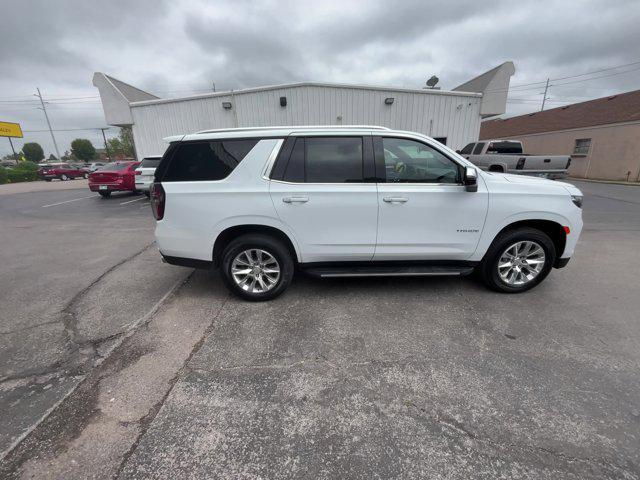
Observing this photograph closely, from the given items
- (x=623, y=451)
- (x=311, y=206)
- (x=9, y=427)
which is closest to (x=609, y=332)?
(x=623, y=451)

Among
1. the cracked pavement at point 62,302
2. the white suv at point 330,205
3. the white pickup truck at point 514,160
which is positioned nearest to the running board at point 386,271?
the white suv at point 330,205

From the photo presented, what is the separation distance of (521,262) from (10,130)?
5606cm

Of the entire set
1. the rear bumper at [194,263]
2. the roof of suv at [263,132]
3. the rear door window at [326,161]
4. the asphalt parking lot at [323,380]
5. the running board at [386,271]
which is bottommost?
the asphalt parking lot at [323,380]

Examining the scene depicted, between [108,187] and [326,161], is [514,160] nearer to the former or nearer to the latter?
[326,161]

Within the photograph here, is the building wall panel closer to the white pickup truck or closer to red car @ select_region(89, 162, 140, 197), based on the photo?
the white pickup truck

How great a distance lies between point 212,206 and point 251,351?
1.61 m

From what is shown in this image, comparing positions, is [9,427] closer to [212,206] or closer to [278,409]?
[278,409]

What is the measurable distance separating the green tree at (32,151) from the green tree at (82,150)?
1384 centimetres

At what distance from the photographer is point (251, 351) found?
2807 mm

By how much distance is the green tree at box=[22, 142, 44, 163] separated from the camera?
8638 cm

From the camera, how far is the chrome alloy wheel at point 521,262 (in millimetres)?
3725

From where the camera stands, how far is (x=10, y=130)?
3859 cm

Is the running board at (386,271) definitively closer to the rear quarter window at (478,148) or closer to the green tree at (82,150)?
the rear quarter window at (478,148)

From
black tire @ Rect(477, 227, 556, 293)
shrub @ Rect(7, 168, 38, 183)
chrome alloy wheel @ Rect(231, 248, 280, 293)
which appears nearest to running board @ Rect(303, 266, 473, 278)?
black tire @ Rect(477, 227, 556, 293)
